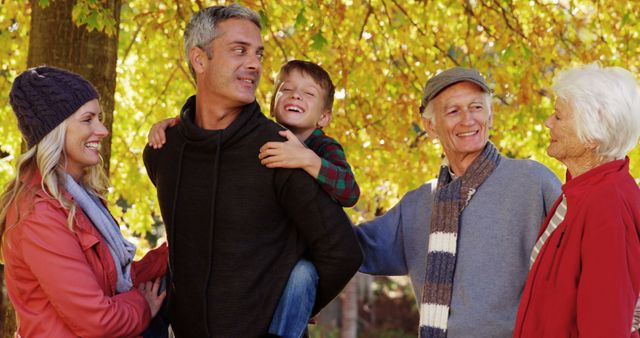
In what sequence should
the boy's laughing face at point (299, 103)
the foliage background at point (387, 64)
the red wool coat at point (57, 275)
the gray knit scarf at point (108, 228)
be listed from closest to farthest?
1. the red wool coat at point (57, 275)
2. the gray knit scarf at point (108, 228)
3. the boy's laughing face at point (299, 103)
4. the foliage background at point (387, 64)

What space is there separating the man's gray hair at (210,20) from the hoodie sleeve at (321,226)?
0.65m

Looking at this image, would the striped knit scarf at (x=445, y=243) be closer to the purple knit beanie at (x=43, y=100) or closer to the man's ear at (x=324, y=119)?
the man's ear at (x=324, y=119)

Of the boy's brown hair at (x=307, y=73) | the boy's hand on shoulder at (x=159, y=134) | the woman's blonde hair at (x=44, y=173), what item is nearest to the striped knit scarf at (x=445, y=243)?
the boy's brown hair at (x=307, y=73)

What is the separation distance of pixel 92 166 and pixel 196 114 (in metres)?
0.47

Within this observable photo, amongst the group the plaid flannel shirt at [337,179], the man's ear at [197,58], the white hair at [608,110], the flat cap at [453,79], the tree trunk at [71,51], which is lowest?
the plaid flannel shirt at [337,179]

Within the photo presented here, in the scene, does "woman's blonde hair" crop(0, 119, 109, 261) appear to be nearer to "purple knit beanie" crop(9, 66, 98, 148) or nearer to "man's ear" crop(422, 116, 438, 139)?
"purple knit beanie" crop(9, 66, 98, 148)

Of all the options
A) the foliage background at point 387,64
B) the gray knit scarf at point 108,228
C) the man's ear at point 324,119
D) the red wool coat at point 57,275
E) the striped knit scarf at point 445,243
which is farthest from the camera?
the foliage background at point 387,64

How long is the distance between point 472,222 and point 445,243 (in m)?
0.14

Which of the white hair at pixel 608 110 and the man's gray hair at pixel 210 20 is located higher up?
the man's gray hair at pixel 210 20

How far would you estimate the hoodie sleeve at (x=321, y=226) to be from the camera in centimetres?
369

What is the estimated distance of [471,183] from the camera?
13.5 ft

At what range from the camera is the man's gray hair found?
155 inches

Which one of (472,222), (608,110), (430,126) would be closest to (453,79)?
(430,126)

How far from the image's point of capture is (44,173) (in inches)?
145
